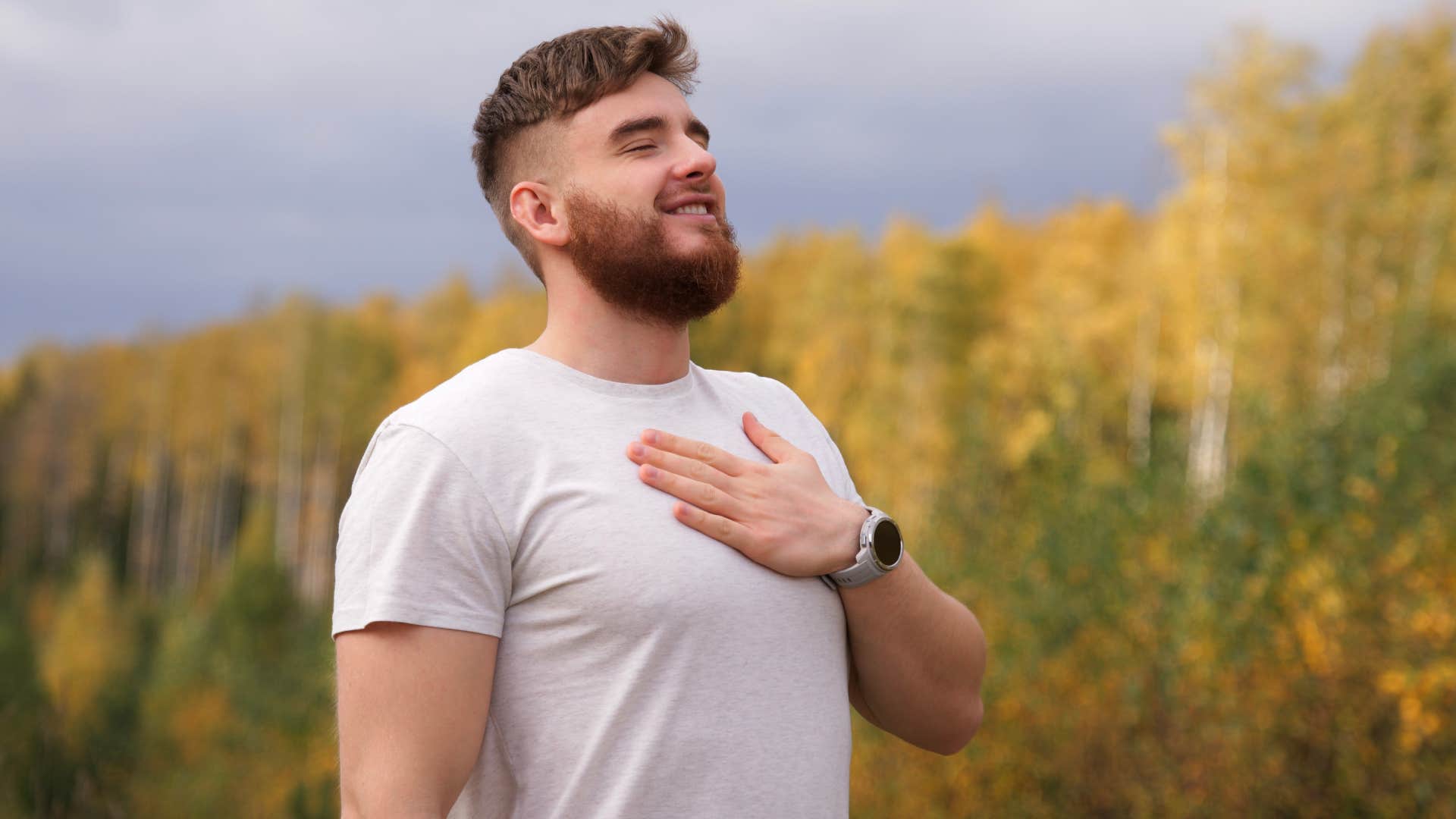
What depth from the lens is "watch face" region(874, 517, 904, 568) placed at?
179 cm

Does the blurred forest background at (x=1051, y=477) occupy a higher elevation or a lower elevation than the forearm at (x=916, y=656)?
lower

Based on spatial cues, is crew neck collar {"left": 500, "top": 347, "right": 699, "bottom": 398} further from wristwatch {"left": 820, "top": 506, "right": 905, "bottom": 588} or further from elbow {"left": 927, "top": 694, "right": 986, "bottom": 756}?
elbow {"left": 927, "top": 694, "right": 986, "bottom": 756}

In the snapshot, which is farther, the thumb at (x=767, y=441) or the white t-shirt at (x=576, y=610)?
the thumb at (x=767, y=441)

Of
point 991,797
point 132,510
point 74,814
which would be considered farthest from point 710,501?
point 132,510

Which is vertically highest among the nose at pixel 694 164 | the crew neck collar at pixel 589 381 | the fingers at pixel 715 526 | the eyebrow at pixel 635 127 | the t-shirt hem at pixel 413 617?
the eyebrow at pixel 635 127

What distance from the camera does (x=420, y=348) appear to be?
42.7m

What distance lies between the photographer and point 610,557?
160 cm

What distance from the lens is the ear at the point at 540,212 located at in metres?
1.82

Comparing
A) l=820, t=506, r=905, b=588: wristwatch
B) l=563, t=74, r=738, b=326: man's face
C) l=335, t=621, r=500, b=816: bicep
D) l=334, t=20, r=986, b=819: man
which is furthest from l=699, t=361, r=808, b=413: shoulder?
l=335, t=621, r=500, b=816: bicep

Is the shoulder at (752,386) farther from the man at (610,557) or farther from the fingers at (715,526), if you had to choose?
A: the fingers at (715,526)

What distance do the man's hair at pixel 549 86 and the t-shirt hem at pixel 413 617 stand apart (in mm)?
545

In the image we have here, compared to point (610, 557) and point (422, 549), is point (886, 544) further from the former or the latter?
point (422, 549)

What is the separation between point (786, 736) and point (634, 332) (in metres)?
0.56

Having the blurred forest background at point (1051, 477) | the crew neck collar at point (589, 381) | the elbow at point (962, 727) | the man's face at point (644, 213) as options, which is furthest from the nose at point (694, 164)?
the blurred forest background at point (1051, 477)
